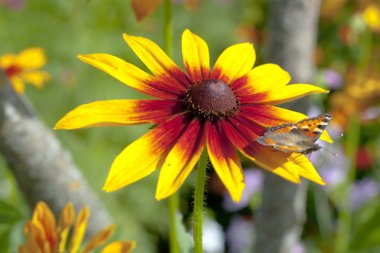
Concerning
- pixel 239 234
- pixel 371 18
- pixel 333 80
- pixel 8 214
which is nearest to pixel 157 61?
pixel 8 214

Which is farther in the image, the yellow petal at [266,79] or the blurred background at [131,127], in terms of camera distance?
the blurred background at [131,127]

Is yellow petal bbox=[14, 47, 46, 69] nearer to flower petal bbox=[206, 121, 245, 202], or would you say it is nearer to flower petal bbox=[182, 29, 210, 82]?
flower petal bbox=[182, 29, 210, 82]

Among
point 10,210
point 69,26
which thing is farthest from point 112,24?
point 10,210

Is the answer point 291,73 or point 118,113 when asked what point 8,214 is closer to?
point 118,113

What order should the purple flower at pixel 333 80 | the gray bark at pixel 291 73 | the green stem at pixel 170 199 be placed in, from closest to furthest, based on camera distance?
the green stem at pixel 170 199, the gray bark at pixel 291 73, the purple flower at pixel 333 80

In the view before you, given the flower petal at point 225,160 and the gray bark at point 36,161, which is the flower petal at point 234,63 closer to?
the flower petal at point 225,160

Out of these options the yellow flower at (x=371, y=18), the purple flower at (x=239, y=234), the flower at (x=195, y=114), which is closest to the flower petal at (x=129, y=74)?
the flower at (x=195, y=114)

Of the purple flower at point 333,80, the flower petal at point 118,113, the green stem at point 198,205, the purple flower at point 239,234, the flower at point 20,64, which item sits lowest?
the green stem at point 198,205
